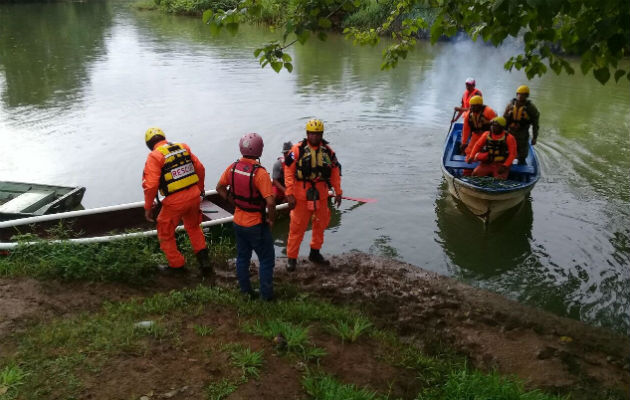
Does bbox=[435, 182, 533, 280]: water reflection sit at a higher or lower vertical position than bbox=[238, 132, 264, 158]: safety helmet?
lower

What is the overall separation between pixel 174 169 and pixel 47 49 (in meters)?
24.5

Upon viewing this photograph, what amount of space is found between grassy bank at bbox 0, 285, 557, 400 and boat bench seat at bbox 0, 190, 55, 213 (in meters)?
3.66

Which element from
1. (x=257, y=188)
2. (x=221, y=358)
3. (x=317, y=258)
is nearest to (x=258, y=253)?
(x=257, y=188)

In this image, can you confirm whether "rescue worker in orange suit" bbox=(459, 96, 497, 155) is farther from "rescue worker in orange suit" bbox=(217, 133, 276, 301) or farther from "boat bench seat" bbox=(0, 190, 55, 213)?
"boat bench seat" bbox=(0, 190, 55, 213)

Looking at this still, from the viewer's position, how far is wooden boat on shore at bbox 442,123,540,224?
8.27 metres

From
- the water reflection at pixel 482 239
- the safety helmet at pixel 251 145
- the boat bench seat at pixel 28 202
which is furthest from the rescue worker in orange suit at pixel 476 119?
the boat bench seat at pixel 28 202

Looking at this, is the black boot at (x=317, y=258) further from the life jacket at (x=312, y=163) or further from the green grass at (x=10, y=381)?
the green grass at (x=10, y=381)

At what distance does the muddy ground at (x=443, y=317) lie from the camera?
16.5ft

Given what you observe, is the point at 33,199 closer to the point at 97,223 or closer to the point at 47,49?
the point at 97,223

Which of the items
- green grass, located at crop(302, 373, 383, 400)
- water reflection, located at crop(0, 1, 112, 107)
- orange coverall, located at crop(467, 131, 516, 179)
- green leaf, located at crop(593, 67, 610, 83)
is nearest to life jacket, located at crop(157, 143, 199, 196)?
green grass, located at crop(302, 373, 383, 400)

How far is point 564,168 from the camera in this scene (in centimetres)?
1202

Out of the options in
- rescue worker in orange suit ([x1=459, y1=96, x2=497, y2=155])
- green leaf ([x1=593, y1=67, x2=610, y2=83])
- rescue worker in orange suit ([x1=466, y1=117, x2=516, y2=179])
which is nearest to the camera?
green leaf ([x1=593, y1=67, x2=610, y2=83])

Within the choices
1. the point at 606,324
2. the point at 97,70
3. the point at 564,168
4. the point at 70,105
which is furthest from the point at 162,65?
the point at 606,324

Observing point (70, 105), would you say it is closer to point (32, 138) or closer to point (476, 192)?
point (32, 138)
